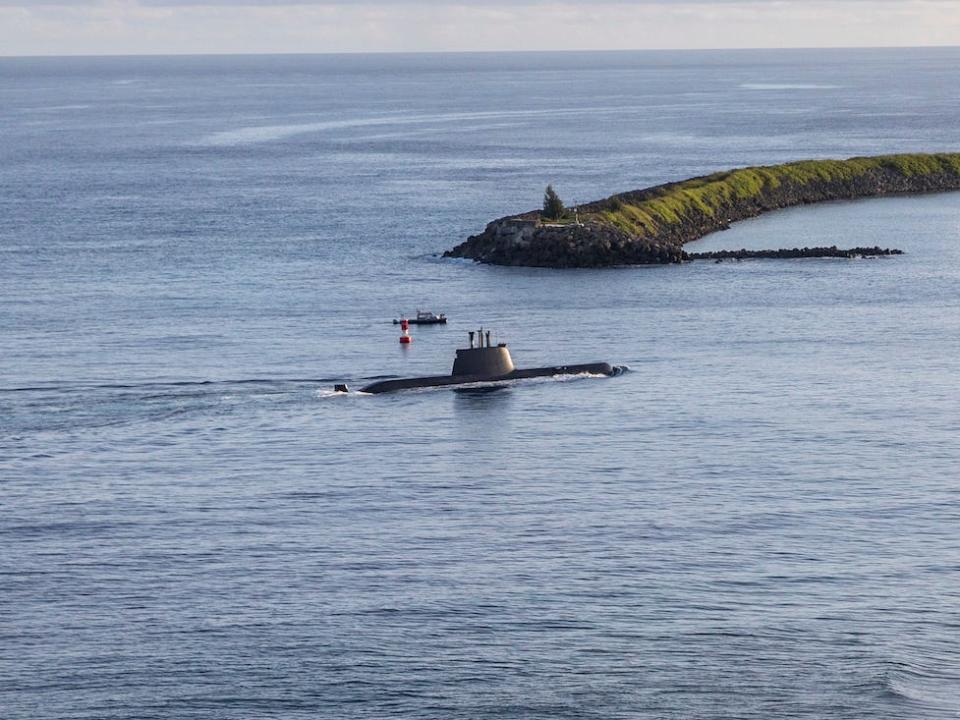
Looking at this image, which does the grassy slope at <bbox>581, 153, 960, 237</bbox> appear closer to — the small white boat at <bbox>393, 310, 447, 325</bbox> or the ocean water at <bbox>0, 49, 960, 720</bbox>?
the ocean water at <bbox>0, 49, 960, 720</bbox>

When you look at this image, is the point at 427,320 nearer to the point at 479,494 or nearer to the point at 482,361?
the point at 482,361

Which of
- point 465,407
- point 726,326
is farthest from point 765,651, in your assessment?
point 726,326

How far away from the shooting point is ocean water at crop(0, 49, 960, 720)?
44906 millimetres

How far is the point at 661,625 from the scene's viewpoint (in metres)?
47.9

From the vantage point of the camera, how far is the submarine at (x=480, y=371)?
77.6 meters

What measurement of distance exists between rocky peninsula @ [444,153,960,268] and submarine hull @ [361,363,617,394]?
33882 millimetres

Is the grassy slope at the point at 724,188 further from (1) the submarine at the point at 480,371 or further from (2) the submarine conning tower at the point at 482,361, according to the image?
(2) the submarine conning tower at the point at 482,361

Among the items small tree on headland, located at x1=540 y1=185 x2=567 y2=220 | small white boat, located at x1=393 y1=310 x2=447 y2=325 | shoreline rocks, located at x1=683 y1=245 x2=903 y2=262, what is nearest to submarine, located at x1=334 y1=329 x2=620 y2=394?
small white boat, located at x1=393 y1=310 x2=447 y2=325

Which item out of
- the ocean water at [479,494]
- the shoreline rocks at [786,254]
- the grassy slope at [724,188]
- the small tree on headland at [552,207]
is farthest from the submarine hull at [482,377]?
the grassy slope at [724,188]

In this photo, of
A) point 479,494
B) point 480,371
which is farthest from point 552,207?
point 479,494

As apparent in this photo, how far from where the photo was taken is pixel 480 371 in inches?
3078

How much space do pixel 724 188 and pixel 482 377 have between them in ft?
233

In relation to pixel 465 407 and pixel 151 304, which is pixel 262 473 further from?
pixel 151 304

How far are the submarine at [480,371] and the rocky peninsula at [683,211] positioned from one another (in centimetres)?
3453
